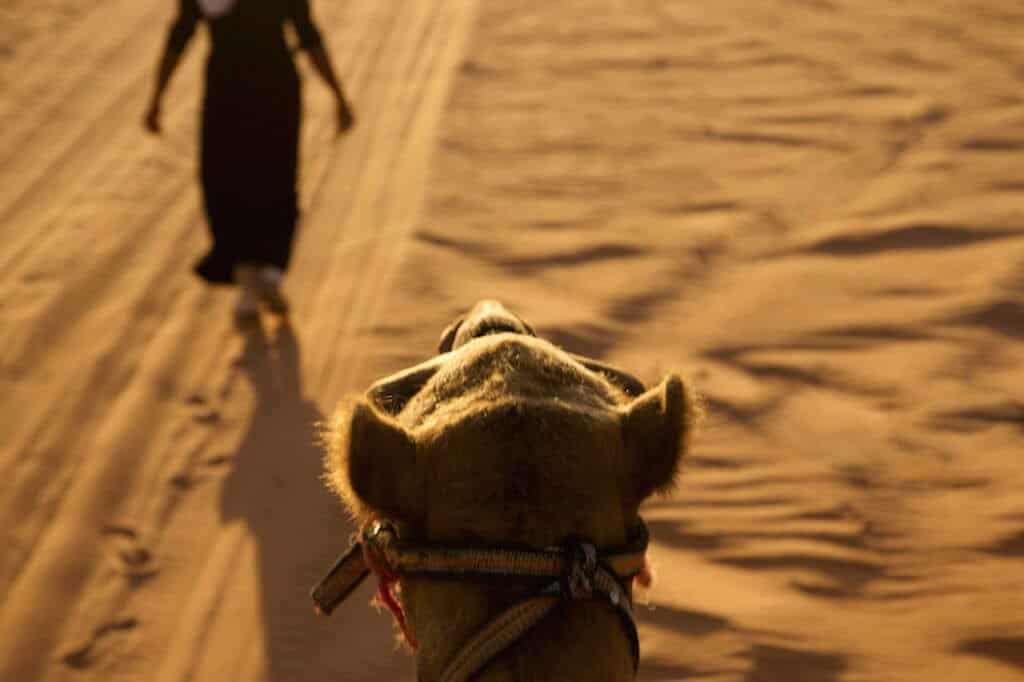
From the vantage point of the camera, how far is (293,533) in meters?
4.85

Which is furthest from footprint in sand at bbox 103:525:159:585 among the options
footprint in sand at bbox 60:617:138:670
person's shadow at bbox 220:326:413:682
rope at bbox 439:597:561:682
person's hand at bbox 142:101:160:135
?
rope at bbox 439:597:561:682

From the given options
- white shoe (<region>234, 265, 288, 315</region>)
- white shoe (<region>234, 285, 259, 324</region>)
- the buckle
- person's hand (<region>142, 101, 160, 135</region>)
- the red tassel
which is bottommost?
white shoe (<region>234, 285, 259, 324</region>)

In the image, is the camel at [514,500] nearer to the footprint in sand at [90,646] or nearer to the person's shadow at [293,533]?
the person's shadow at [293,533]

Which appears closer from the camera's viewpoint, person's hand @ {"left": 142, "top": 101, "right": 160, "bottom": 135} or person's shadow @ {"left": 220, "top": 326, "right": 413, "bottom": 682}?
person's shadow @ {"left": 220, "top": 326, "right": 413, "bottom": 682}

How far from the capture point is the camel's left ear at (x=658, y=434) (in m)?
2.07

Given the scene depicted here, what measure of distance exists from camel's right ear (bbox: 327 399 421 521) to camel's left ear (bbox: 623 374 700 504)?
0.37 meters

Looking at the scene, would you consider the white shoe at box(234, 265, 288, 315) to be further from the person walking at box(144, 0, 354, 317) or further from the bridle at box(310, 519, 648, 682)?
the bridle at box(310, 519, 648, 682)

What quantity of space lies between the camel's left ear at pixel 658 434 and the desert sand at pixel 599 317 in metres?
2.07

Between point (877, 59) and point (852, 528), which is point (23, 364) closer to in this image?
point (852, 528)

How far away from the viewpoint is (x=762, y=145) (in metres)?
8.45

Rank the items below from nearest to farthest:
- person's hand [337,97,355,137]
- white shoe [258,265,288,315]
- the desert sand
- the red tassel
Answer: the red tassel → the desert sand → white shoe [258,265,288,315] → person's hand [337,97,355,137]

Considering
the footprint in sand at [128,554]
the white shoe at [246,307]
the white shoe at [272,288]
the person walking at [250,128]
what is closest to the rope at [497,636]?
the footprint in sand at [128,554]

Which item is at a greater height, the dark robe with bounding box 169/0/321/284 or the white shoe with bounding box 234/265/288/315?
the dark robe with bounding box 169/0/321/284

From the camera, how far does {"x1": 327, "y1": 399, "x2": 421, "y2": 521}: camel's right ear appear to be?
1945mm
